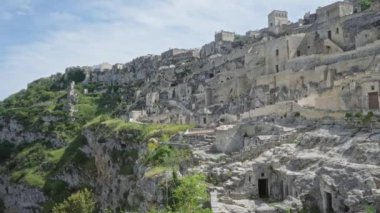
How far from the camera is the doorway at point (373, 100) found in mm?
33603

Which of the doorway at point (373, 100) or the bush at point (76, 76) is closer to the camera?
the doorway at point (373, 100)

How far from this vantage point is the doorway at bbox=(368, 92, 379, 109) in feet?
110

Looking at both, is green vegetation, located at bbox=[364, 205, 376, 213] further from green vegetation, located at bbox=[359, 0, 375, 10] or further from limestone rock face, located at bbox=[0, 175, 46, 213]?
limestone rock face, located at bbox=[0, 175, 46, 213]

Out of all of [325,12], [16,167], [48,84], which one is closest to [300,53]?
[325,12]

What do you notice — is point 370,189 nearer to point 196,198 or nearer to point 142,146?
point 196,198

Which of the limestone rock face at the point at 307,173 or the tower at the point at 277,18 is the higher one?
the tower at the point at 277,18

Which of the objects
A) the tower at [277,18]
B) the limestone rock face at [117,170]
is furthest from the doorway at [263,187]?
the tower at [277,18]

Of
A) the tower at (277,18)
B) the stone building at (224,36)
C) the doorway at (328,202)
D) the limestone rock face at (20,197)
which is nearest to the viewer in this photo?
the doorway at (328,202)

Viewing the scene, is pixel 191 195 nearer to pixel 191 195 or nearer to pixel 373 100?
pixel 191 195

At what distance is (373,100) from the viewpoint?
33781 mm

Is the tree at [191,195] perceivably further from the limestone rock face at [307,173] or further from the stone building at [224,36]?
the stone building at [224,36]

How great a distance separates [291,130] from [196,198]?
33.5 ft

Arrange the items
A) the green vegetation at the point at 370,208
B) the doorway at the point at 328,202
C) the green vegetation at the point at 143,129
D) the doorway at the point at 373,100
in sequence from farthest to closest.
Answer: the green vegetation at the point at 143,129 < the doorway at the point at 373,100 < the doorway at the point at 328,202 < the green vegetation at the point at 370,208

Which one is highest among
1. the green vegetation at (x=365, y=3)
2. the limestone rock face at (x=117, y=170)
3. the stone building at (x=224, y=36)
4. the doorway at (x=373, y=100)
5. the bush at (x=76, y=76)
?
the stone building at (x=224, y=36)
